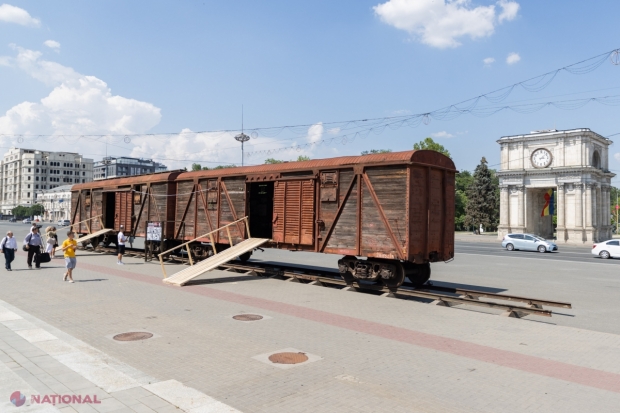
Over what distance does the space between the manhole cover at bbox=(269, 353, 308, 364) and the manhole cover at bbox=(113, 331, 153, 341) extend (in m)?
2.67

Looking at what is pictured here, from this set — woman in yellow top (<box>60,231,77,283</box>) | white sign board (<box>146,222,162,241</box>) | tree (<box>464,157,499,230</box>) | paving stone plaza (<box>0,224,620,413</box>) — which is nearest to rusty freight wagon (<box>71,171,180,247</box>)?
white sign board (<box>146,222,162,241</box>)

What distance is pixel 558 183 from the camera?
185 ft

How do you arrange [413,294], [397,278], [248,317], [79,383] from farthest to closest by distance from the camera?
[397,278] < [413,294] < [248,317] < [79,383]

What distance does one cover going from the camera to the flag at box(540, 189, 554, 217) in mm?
60219

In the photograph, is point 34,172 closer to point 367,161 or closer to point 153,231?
point 153,231

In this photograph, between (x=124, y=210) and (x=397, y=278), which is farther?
(x=124, y=210)

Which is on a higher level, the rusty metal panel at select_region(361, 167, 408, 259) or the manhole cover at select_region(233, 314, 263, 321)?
the rusty metal panel at select_region(361, 167, 408, 259)

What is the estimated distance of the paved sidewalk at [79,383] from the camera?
17.6ft

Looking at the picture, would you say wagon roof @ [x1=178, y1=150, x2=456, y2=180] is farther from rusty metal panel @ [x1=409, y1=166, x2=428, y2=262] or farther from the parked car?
the parked car

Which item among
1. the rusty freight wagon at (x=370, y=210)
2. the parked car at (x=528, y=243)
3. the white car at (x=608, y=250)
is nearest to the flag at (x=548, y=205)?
the parked car at (x=528, y=243)

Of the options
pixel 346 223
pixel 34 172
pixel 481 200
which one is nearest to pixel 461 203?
pixel 481 200

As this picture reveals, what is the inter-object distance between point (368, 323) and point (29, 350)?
638 centimetres

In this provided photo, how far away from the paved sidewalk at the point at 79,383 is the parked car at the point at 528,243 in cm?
Answer: 3786

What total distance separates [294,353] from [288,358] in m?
0.29
